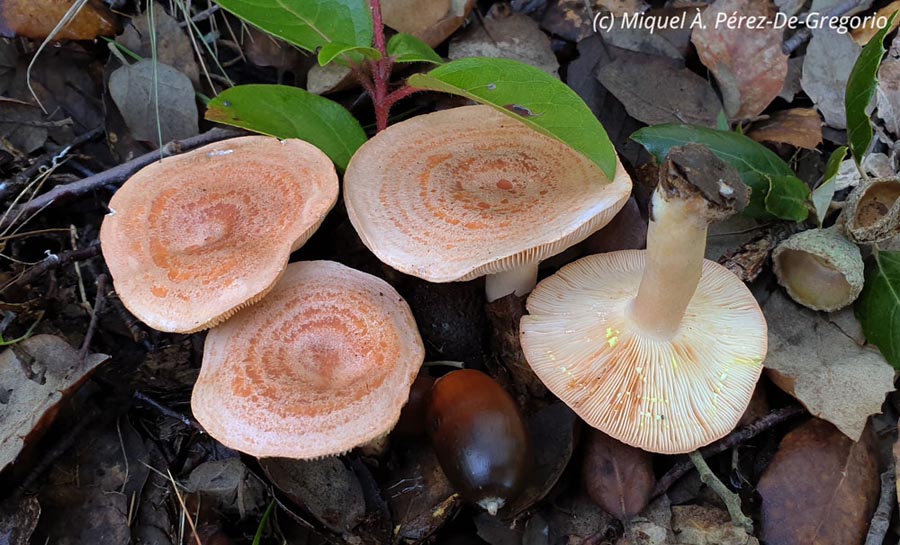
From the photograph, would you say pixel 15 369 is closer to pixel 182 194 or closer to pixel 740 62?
pixel 182 194

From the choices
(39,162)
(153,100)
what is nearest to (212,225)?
(153,100)

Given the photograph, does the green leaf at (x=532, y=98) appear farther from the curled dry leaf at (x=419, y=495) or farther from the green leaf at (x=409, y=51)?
the curled dry leaf at (x=419, y=495)

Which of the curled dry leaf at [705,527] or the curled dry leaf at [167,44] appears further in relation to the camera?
the curled dry leaf at [167,44]

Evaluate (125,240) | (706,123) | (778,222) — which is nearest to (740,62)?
(706,123)

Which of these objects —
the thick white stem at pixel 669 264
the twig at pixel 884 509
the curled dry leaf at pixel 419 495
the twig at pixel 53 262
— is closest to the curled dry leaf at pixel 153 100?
the twig at pixel 53 262

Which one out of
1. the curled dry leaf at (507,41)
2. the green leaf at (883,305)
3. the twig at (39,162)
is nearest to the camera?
the green leaf at (883,305)

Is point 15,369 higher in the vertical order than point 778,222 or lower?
lower
